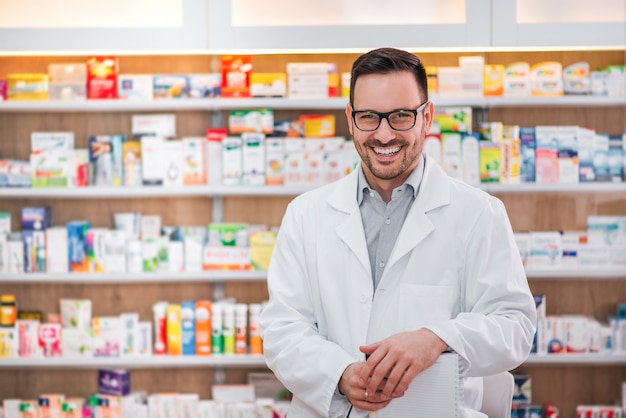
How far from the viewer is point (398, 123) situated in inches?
80.7

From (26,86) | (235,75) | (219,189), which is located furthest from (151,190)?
(26,86)

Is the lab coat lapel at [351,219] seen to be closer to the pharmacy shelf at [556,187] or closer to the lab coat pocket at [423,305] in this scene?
the lab coat pocket at [423,305]

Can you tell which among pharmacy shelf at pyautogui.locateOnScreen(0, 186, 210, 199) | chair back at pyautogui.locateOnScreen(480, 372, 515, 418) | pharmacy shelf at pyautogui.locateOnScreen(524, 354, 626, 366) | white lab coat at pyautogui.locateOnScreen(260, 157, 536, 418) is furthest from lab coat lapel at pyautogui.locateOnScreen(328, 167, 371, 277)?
pharmacy shelf at pyautogui.locateOnScreen(524, 354, 626, 366)

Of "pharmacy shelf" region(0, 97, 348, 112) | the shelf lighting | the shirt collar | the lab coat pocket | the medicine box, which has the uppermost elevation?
the shelf lighting

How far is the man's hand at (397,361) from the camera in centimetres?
187

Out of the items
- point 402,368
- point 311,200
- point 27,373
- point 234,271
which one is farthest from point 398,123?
point 27,373

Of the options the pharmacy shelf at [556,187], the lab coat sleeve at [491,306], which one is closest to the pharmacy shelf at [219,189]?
the pharmacy shelf at [556,187]

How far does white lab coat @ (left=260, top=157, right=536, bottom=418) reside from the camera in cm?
198

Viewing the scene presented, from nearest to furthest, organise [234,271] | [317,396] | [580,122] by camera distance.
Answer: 1. [317,396]
2. [234,271]
3. [580,122]

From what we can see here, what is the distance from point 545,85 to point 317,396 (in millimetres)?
2750

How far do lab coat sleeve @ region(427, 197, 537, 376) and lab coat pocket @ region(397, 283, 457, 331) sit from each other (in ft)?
0.19

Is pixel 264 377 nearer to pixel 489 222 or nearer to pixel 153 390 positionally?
pixel 153 390

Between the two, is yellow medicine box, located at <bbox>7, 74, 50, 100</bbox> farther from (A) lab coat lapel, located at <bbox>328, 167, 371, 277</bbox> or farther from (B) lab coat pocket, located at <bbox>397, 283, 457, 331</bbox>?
(B) lab coat pocket, located at <bbox>397, 283, 457, 331</bbox>

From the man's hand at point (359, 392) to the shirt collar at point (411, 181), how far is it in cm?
55
